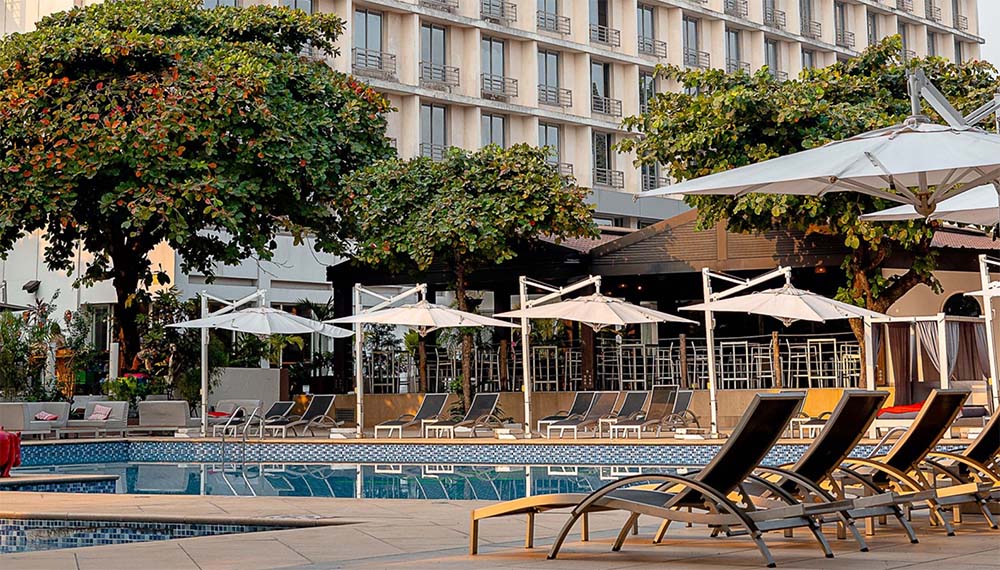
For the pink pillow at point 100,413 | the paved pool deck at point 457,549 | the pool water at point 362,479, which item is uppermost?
the pink pillow at point 100,413

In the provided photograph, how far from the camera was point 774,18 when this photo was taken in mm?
44406

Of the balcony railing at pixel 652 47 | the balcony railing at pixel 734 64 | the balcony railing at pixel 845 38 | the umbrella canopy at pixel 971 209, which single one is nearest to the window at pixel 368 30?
the balcony railing at pixel 652 47

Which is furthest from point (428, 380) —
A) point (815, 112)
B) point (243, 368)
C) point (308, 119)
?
point (815, 112)

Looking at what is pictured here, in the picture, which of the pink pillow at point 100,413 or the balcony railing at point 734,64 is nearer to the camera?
the pink pillow at point 100,413

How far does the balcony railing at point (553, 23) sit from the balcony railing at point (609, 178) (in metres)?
4.32

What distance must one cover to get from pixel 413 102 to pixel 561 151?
564 cm

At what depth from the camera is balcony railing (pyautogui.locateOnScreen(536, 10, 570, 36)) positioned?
3853cm

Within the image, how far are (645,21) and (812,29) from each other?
25.6 ft

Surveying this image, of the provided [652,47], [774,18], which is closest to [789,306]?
[652,47]

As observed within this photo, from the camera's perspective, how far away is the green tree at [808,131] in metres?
19.3

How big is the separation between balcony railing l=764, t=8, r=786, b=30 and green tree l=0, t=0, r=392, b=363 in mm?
24117

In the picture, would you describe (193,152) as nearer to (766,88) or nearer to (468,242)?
(468,242)

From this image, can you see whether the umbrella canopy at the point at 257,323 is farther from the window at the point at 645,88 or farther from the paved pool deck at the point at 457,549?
the window at the point at 645,88

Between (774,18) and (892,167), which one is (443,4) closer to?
(774,18)
